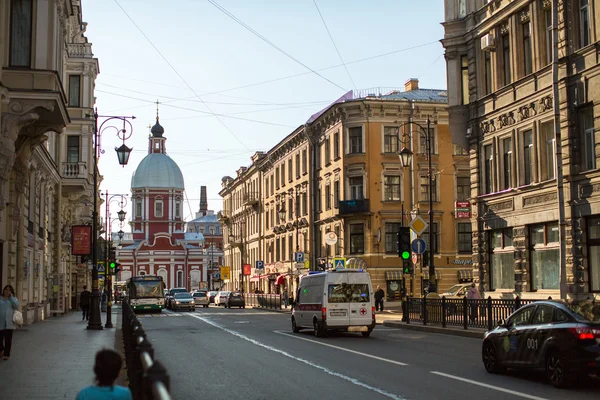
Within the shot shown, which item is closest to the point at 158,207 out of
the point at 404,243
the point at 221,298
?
the point at 221,298

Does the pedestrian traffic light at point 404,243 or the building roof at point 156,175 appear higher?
the building roof at point 156,175

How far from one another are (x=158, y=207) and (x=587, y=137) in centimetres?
11479

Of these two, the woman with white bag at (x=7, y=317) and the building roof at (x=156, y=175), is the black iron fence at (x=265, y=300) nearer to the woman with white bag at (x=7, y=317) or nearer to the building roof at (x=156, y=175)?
the woman with white bag at (x=7, y=317)

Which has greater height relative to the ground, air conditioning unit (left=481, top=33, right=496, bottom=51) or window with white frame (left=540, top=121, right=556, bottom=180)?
air conditioning unit (left=481, top=33, right=496, bottom=51)

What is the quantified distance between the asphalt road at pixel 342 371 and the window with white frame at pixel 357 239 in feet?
101

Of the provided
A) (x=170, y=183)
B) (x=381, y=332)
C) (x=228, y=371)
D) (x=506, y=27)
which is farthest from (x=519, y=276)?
(x=170, y=183)

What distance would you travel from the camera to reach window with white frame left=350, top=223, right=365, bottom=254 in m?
56.1

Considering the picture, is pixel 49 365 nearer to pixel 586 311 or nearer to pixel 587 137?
pixel 586 311

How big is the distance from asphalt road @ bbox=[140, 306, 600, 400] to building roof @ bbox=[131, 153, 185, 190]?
362 feet

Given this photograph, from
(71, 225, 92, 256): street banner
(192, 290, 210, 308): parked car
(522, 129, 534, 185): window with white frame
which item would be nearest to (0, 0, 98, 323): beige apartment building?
(71, 225, 92, 256): street banner

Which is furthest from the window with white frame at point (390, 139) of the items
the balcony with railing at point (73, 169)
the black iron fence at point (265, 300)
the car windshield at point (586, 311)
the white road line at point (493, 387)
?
the car windshield at point (586, 311)

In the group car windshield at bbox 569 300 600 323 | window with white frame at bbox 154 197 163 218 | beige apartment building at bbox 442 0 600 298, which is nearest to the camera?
car windshield at bbox 569 300 600 323

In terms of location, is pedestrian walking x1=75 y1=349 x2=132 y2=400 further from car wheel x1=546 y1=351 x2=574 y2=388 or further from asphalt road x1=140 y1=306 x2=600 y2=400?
car wheel x1=546 y1=351 x2=574 y2=388

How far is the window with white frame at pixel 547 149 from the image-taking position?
1101 inches
